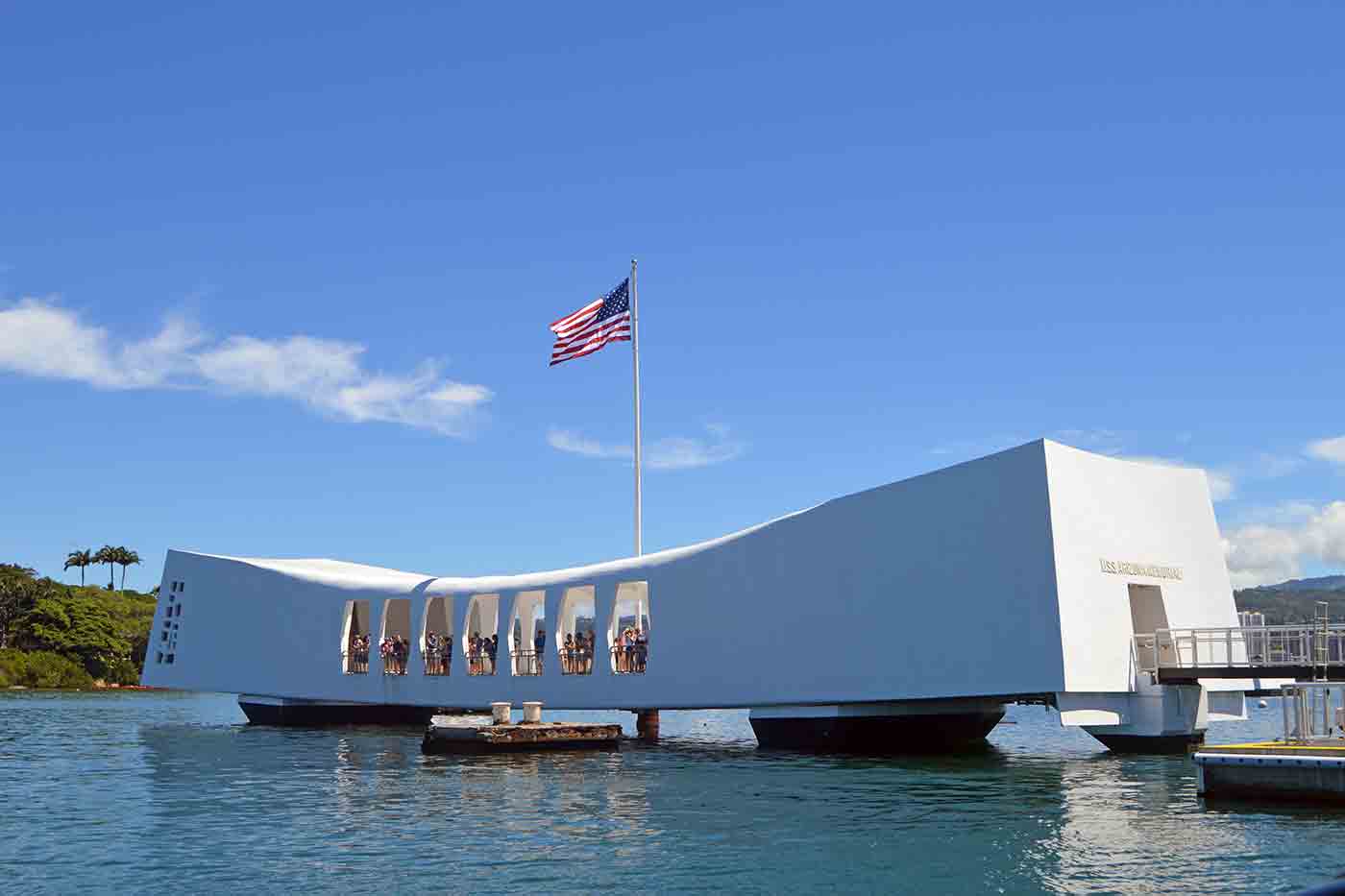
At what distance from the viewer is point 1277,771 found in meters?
18.7

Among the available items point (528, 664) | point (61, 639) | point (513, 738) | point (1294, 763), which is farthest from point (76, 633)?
point (1294, 763)

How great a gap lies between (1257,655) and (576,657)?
54.9 ft

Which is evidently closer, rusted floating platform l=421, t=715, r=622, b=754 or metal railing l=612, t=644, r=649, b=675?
rusted floating platform l=421, t=715, r=622, b=754

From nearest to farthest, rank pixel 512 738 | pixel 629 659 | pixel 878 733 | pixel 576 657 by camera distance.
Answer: pixel 878 733, pixel 512 738, pixel 629 659, pixel 576 657

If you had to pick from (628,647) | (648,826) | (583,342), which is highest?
(583,342)

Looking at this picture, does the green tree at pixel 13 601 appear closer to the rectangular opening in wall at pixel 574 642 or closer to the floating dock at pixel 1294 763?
the rectangular opening in wall at pixel 574 642

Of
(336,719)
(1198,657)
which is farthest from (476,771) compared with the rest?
(336,719)

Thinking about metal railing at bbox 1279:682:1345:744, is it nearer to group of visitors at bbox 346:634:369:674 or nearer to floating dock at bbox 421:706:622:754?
floating dock at bbox 421:706:622:754

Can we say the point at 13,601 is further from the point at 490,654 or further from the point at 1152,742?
the point at 1152,742

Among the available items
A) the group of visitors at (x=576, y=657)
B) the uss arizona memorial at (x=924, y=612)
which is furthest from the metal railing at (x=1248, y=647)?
the group of visitors at (x=576, y=657)

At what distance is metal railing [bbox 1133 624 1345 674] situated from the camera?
25.9 m

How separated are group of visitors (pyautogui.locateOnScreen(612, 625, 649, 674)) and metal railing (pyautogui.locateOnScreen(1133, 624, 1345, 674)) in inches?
477

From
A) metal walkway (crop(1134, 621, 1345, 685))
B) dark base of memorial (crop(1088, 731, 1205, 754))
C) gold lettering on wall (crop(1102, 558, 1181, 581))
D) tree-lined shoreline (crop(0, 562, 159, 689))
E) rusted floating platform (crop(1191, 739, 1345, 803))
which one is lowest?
rusted floating platform (crop(1191, 739, 1345, 803))

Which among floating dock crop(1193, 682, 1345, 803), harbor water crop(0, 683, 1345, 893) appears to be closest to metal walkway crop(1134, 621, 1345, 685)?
harbor water crop(0, 683, 1345, 893)
